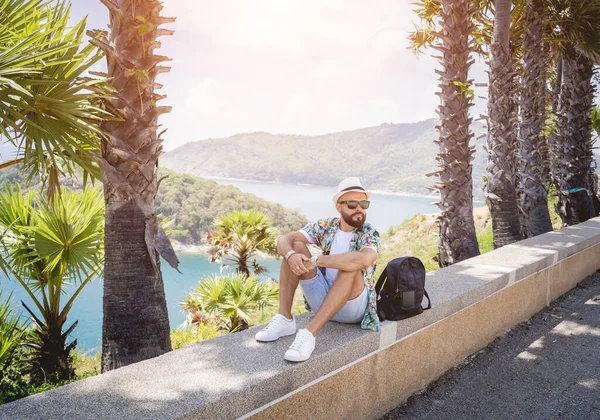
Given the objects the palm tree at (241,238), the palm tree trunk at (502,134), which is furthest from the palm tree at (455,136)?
the palm tree at (241,238)

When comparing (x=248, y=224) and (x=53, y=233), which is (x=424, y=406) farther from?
(x=248, y=224)

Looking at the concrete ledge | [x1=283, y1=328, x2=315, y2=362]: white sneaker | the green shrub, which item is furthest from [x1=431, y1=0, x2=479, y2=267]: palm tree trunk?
[x1=283, y1=328, x2=315, y2=362]: white sneaker

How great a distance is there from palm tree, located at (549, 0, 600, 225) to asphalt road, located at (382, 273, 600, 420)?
649 centimetres

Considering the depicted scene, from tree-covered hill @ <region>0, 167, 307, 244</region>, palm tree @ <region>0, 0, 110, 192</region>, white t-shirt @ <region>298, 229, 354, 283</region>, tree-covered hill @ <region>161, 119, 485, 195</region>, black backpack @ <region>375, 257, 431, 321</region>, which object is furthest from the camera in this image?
tree-covered hill @ <region>161, 119, 485, 195</region>

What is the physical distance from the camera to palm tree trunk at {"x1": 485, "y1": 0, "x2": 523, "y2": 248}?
7691mm

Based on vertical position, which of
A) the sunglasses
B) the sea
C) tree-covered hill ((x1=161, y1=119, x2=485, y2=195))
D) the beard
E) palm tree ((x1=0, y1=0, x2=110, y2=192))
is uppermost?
tree-covered hill ((x1=161, y1=119, x2=485, y2=195))

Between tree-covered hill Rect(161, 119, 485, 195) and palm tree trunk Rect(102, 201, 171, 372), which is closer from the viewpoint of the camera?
palm tree trunk Rect(102, 201, 171, 372)

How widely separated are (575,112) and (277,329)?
10260 millimetres

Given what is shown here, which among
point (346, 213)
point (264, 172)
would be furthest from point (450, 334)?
point (264, 172)

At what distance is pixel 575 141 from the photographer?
1084 cm

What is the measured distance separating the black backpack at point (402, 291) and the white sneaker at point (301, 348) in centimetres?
74

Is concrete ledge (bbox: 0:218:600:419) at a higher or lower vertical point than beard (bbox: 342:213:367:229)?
lower

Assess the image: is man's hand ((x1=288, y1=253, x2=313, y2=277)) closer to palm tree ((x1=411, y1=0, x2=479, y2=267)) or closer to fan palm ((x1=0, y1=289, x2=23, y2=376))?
fan palm ((x1=0, y1=289, x2=23, y2=376))

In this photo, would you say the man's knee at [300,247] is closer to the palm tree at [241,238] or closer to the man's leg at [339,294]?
the man's leg at [339,294]
